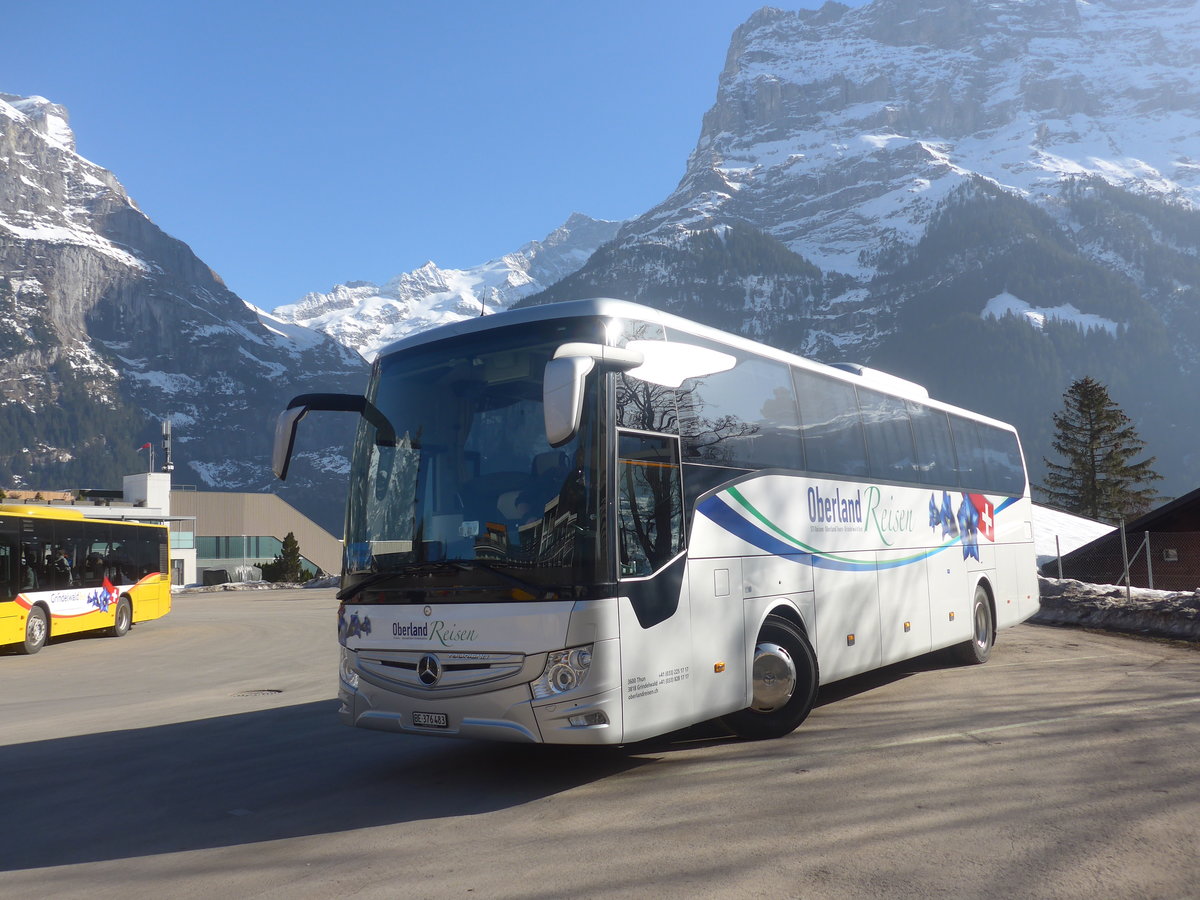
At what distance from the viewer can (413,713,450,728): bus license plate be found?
641 cm

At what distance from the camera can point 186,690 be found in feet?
42.0

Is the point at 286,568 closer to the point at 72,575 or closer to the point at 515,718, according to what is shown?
the point at 72,575

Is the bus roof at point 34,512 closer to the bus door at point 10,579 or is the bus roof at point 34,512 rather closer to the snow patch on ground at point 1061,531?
the bus door at point 10,579

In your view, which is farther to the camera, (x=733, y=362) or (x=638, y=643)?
(x=733, y=362)

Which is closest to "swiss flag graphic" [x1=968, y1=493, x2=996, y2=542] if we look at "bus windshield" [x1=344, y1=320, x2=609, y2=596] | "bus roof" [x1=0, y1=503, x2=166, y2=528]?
"bus windshield" [x1=344, y1=320, x2=609, y2=596]

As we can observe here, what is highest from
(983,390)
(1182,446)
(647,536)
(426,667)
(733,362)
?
(983,390)

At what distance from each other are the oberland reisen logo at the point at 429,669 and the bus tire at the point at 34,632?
14.2 metres

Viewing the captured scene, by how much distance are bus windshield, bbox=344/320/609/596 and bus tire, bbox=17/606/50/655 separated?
13495 millimetres

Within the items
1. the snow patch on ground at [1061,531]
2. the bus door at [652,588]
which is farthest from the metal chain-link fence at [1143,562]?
the bus door at [652,588]

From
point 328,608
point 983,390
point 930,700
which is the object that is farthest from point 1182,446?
point 930,700

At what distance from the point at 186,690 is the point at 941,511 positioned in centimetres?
972

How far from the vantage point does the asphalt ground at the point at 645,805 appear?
4.75m

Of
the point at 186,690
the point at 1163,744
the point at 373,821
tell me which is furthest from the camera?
the point at 186,690

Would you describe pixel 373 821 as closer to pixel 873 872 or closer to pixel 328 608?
pixel 873 872
